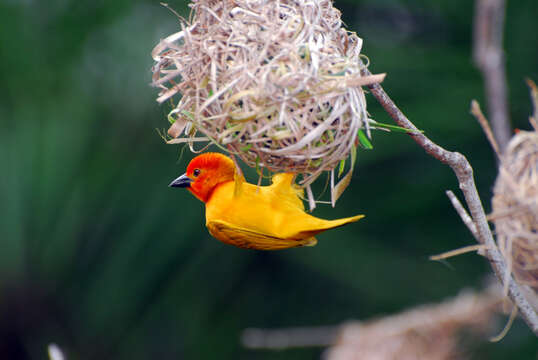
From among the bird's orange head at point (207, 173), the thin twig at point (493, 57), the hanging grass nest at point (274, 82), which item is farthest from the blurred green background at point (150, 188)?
the hanging grass nest at point (274, 82)

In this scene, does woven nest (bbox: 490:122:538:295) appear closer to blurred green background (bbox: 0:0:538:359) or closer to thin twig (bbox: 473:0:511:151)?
thin twig (bbox: 473:0:511:151)

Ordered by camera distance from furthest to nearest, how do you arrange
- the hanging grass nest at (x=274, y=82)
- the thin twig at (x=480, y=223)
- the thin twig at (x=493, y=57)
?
the thin twig at (x=493, y=57)
the thin twig at (x=480, y=223)
the hanging grass nest at (x=274, y=82)

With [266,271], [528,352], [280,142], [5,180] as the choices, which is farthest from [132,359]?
[280,142]

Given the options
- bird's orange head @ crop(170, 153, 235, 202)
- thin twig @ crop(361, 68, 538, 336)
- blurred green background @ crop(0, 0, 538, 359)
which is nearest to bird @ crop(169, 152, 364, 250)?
bird's orange head @ crop(170, 153, 235, 202)

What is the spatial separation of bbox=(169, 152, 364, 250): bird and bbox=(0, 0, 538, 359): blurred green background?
1.56 m

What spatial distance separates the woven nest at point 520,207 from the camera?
1547mm

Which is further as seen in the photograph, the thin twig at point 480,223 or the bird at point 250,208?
the bird at point 250,208

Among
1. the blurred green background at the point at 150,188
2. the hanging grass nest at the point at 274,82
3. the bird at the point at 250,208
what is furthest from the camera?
the blurred green background at the point at 150,188

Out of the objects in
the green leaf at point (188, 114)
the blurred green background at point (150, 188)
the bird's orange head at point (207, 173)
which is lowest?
the blurred green background at point (150, 188)

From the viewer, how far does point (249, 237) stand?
1.83m

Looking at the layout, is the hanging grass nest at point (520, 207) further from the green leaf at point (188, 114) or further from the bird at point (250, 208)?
the green leaf at point (188, 114)

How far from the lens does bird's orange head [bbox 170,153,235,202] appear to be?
1.86 m

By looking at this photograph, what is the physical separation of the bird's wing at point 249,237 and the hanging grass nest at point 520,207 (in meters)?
0.57

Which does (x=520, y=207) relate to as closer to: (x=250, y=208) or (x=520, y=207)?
(x=520, y=207)
